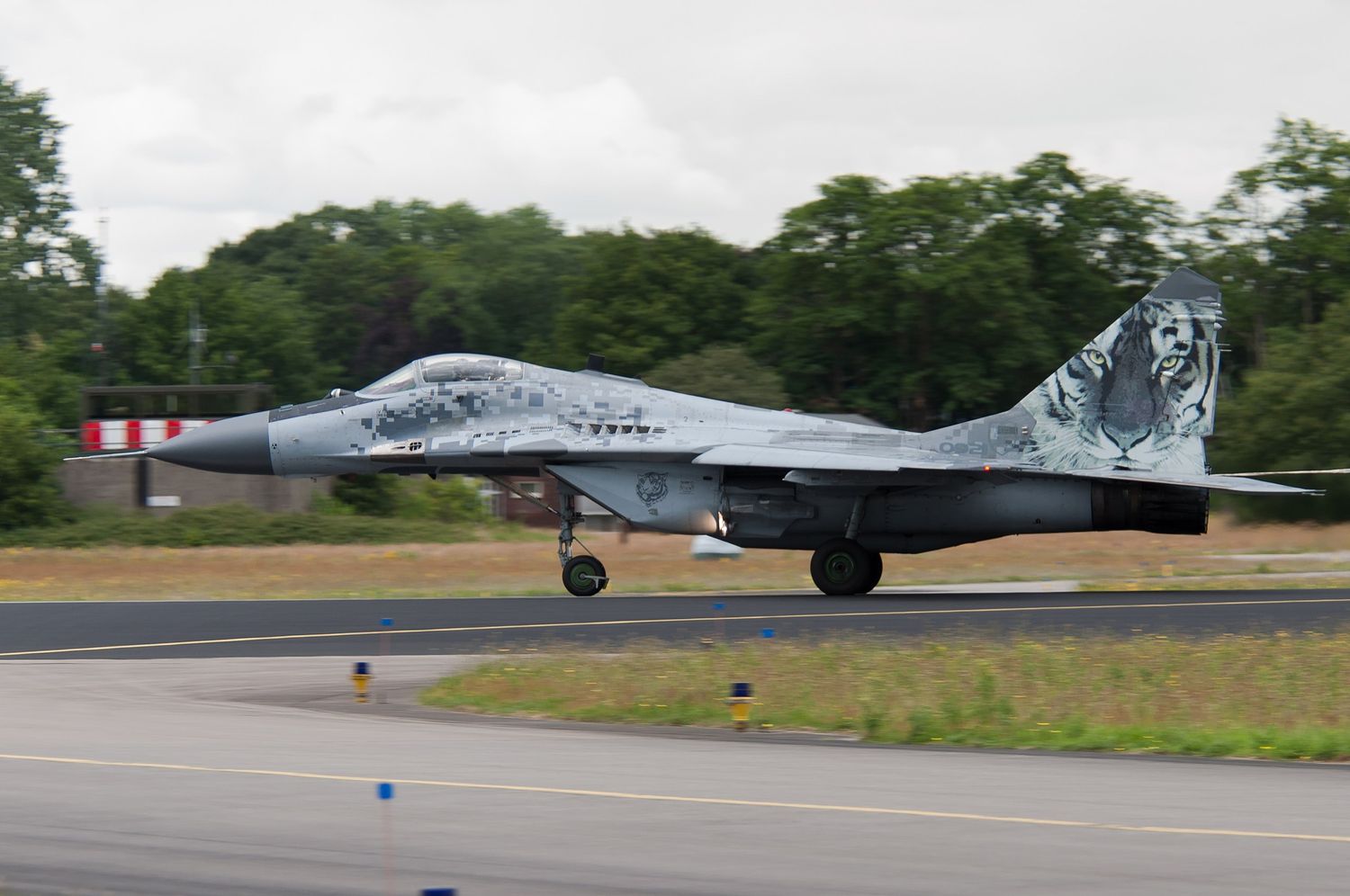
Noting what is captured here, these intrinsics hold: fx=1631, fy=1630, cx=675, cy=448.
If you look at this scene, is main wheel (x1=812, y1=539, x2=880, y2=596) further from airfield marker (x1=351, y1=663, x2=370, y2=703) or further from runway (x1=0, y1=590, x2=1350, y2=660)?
airfield marker (x1=351, y1=663, x2=370, y2=703)

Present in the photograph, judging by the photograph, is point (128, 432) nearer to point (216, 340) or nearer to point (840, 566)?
point (840, 566)

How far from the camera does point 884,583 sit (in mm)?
27562

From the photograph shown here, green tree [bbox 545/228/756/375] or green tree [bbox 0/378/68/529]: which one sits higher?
green tree [bbox 545/228/756/375]

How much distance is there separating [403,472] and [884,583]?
8300 millimetres

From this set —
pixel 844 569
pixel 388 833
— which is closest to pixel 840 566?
pixel 844 569

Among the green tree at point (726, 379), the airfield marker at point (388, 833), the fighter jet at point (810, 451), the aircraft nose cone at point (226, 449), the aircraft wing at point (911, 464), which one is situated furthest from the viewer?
the green tree at point (726, 379)

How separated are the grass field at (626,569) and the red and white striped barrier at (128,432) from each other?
9922 mm

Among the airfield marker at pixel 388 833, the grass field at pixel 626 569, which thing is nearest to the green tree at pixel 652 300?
the grass field at pixel 626 569

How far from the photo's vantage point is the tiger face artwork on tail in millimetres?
23891

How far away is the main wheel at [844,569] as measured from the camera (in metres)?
24.6

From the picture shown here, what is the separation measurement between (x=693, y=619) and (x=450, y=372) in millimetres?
6560

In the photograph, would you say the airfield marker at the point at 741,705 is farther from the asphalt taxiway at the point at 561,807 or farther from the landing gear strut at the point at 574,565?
the landing gear strut at the point at 574,565

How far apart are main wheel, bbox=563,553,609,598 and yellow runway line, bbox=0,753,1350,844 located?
14203 millimetres

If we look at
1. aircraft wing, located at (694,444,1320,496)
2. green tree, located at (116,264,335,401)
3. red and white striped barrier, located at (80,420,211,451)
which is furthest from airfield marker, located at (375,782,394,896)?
green tree, located at (116,264,335,401)
